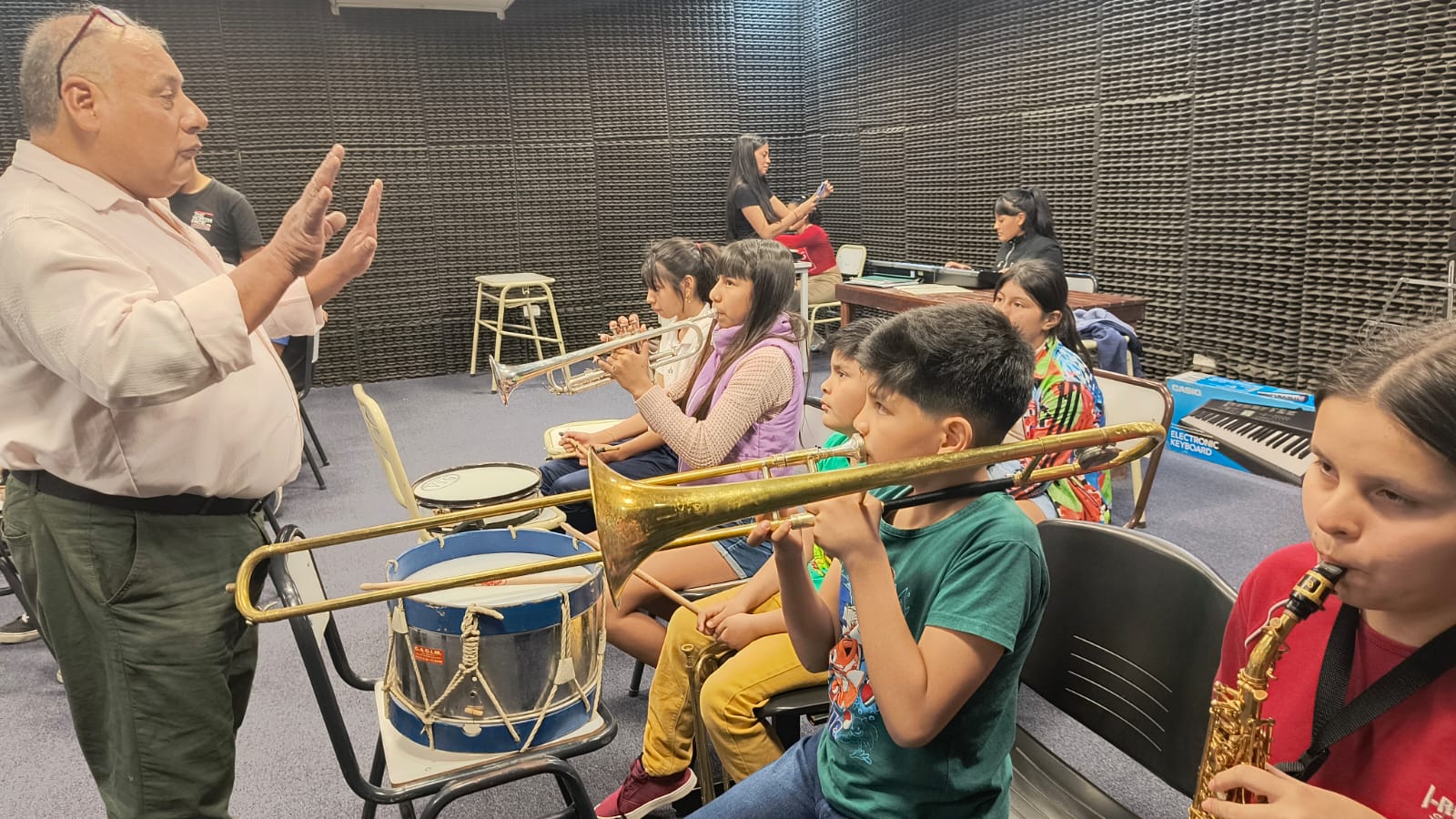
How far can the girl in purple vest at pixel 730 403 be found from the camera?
2.38 m

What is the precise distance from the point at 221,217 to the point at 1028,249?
4249mm

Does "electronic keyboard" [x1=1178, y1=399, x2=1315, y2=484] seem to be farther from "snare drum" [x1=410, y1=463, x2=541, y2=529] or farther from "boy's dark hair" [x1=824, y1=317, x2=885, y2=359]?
"snare drum" [x1=410, y1=463, x2=541, y2=529]

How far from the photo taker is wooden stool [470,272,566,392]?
7016 mm

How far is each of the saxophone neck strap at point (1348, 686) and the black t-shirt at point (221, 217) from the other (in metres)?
4.68

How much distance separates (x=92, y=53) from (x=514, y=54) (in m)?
6.43

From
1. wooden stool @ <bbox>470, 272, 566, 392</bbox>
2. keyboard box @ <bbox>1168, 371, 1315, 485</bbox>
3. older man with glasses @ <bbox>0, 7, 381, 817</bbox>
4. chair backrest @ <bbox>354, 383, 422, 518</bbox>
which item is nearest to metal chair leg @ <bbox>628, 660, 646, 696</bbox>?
chair backrest @ <bbox>354, 383, 422, 518</bbox>

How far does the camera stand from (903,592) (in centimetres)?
Result: 133

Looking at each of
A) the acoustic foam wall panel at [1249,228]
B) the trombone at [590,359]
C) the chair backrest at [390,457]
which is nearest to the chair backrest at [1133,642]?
the trombone at [590,359]

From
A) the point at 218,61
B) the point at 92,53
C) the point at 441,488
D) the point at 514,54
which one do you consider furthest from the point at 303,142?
the point at 92,53

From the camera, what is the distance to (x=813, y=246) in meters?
7.19

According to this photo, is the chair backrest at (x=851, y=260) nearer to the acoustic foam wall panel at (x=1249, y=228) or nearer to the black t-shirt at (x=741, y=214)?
the black t-shirt at (x=741, y=214)

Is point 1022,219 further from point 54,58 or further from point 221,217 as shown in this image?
point 54,58

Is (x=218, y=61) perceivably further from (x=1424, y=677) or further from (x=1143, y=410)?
(x=1424, y=677)

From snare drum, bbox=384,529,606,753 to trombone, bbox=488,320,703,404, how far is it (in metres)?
1.18
